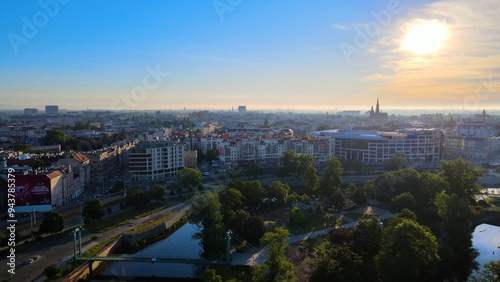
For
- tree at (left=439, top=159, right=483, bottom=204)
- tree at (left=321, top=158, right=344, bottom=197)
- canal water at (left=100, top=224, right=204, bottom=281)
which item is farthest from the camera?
tree at (left=321, top=158, right=344, bottom=197)

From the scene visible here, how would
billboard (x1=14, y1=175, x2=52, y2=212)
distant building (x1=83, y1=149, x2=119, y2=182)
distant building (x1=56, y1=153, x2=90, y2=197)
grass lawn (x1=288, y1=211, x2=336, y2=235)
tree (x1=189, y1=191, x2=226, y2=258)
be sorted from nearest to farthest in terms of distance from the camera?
tree (x1=189, y1=191, x2=226, y2=258) < grass lawn (x1=288, y1=211, x2=336, y2=235) < billboard (x1=14, y1=175, x2=52, y2=212) < distant building (x1=56, y1=153, x2=90, y2=197) < distant building (x1=83, y1=149, x2=119, y2=182)

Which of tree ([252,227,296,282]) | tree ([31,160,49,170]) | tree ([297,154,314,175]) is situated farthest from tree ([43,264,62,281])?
tree ([297,154,314,175])

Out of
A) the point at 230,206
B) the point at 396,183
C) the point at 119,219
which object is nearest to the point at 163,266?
the point at 230,206

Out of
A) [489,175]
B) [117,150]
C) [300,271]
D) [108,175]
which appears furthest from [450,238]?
[117,150]

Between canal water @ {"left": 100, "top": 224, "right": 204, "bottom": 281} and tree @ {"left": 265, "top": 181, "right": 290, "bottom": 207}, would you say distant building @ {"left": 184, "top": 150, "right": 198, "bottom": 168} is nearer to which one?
tree @ {"left": 265, "top": 181, "right": 290, "bottom": 207}

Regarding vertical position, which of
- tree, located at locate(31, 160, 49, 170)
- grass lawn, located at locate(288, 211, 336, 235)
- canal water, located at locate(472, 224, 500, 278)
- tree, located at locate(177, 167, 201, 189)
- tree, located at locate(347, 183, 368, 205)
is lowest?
canal water, located at locate(472, 224, 500, 278)

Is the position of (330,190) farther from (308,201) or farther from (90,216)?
(90,216)

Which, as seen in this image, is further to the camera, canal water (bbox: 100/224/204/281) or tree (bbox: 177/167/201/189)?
tree (bbox: 177/167/201/189)

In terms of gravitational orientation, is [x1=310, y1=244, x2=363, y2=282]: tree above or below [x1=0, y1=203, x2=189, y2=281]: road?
above
